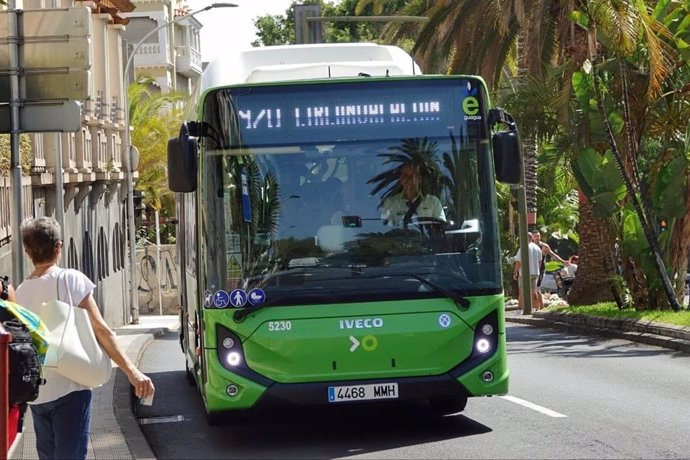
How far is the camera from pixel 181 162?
1100 centimetres

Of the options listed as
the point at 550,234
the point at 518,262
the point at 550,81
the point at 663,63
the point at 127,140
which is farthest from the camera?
the point at 550,234

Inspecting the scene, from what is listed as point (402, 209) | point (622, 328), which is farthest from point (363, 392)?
point (622, 328)

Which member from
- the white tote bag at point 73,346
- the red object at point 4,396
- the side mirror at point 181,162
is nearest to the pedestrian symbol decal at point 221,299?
the side mirror at point 181,162

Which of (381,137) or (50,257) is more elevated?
(381,137)

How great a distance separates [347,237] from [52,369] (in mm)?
4355

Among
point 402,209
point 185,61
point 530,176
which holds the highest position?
point 185,61

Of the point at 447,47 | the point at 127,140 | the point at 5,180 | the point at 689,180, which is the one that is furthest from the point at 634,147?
the point at 127,140

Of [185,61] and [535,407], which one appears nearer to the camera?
[535,407]

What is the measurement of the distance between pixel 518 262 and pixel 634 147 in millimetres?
10114

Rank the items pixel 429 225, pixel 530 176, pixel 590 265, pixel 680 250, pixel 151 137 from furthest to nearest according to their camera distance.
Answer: pixel 151 137 → pixel 530 176 → pixel 590 265 → pixel 680 250 → pixel 429 225

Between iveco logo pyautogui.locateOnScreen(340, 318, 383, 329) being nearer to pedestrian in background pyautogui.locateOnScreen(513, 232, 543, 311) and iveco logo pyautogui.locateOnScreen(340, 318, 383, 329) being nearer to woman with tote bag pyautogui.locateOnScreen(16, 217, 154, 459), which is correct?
woman with tote bag pyautogui.locateOnScreen(16, 217, 154, 459)

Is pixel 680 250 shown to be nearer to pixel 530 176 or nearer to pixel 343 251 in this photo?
pixel 343 251

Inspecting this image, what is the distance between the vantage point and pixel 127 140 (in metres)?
37.4

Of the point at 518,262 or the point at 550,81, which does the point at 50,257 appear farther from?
the point at 518,262
